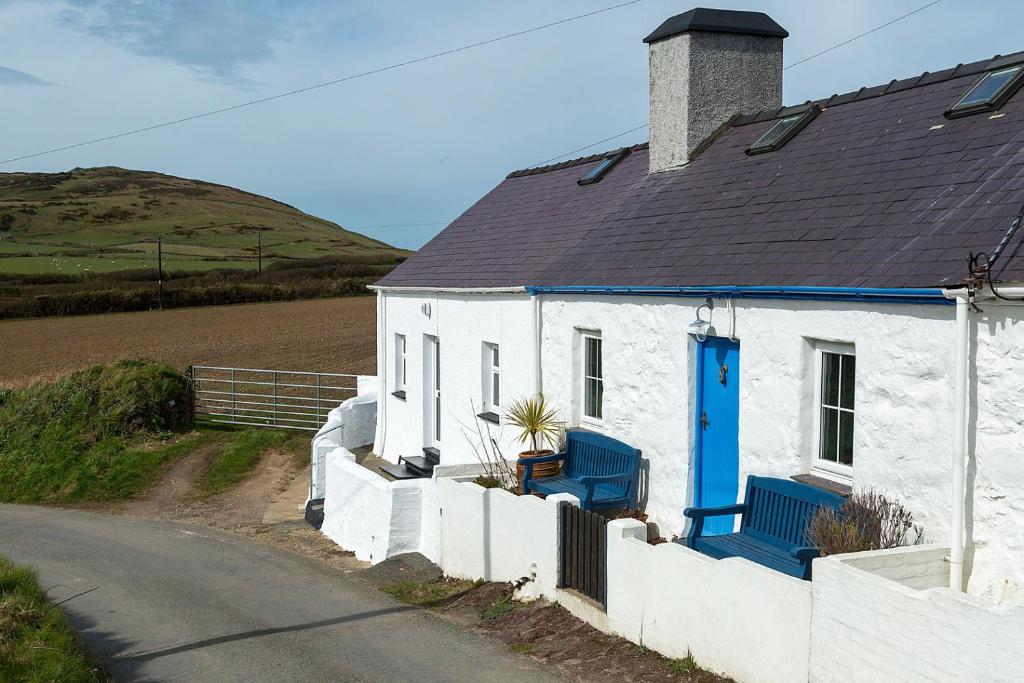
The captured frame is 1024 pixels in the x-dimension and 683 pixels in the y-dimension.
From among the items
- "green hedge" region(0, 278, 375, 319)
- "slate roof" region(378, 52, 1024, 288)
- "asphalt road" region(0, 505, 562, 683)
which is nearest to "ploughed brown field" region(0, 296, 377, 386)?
"green hedge" region(0, 278, 375, 319)

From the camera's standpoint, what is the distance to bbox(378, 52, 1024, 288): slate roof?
27.6 ft

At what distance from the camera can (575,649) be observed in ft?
28.3

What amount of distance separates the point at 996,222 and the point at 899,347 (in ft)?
4.06

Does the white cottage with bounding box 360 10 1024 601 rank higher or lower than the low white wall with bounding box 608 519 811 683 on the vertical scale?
higher

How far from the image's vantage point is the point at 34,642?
25.1 feet

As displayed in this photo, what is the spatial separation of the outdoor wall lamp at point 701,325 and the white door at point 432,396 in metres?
7.81

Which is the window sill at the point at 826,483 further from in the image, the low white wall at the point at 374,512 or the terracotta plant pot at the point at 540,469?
the low white wall at the point at 374,512

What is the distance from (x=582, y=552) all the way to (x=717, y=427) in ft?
7.02

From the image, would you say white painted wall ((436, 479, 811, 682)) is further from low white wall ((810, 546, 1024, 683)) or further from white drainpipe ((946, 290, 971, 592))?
white drainpipe ((946, 290, 971, 592))

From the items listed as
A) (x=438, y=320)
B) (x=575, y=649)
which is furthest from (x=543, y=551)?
(x=438, y=320)

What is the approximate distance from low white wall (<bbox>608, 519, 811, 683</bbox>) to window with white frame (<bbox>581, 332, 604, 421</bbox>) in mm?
3878

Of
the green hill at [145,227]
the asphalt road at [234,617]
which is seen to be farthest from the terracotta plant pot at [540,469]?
the green hill at [145,227]

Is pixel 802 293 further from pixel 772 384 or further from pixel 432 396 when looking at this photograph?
pixel 432 396

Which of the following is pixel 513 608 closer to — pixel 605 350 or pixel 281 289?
pixel 605 350
